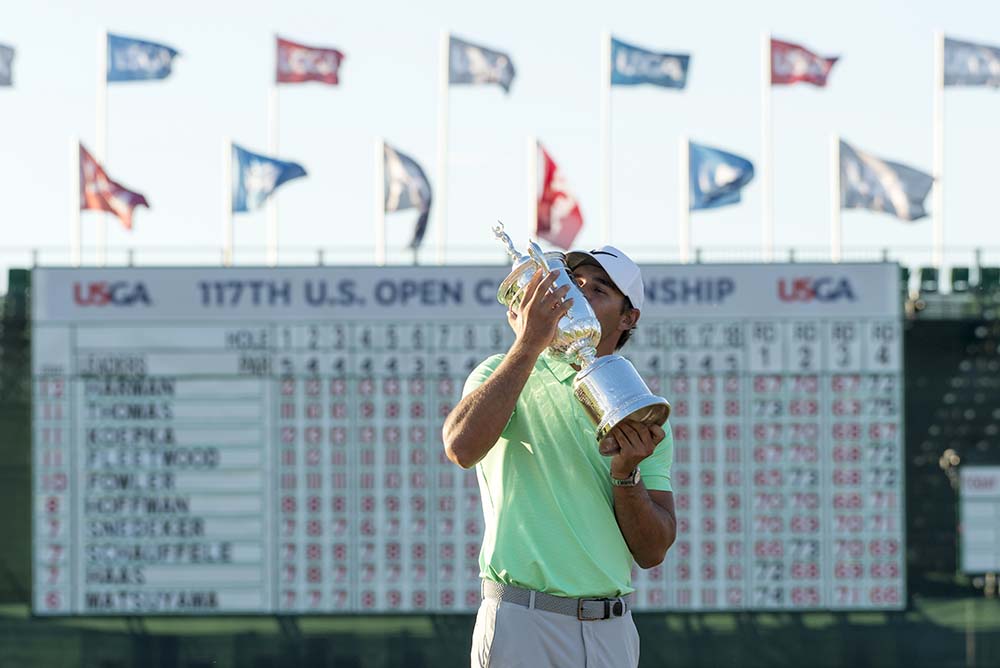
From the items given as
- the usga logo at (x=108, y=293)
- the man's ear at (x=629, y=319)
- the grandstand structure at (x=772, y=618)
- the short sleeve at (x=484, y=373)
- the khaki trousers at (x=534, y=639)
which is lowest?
the grandstand structure at (x=772, y=618)

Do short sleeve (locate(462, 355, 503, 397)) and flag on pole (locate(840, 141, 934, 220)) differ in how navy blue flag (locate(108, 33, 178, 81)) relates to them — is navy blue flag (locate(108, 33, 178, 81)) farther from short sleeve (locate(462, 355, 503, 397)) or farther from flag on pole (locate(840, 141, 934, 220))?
short sleeve (locate(462, 355, 503, 397))

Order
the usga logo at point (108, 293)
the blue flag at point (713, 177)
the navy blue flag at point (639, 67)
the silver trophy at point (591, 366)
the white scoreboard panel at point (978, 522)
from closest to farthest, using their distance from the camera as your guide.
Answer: the silver trophy at point (591, 366), the usga logo at point (108, 293), the white scoreboard panel at point (978, 522), the blue flag at point (713, 177), the navy blue flag at point (639, 67)

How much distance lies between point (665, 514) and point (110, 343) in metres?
10.6

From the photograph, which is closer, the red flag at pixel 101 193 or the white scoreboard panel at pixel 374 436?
the white scoreboard panel at pixel 374 436

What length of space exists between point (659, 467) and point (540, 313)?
57cm

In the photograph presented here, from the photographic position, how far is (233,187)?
15.1m

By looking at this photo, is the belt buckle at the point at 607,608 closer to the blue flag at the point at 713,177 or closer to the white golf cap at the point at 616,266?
the white golf cap at the point at 616,266

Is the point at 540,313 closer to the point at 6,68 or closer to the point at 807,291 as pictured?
the point at 807,291

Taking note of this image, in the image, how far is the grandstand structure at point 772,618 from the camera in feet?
46.3

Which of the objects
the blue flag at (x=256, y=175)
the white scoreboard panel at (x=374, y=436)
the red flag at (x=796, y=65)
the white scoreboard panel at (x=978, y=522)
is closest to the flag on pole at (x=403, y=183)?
the blue flag at (x=256, y=175)

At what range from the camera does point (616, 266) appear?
4074mm

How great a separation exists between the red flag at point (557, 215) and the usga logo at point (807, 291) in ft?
5.89

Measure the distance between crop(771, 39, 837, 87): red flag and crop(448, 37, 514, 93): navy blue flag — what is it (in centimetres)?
244

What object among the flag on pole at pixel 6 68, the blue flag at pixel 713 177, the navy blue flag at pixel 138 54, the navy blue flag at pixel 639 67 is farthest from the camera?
the flag on pole at pixel 6 68
